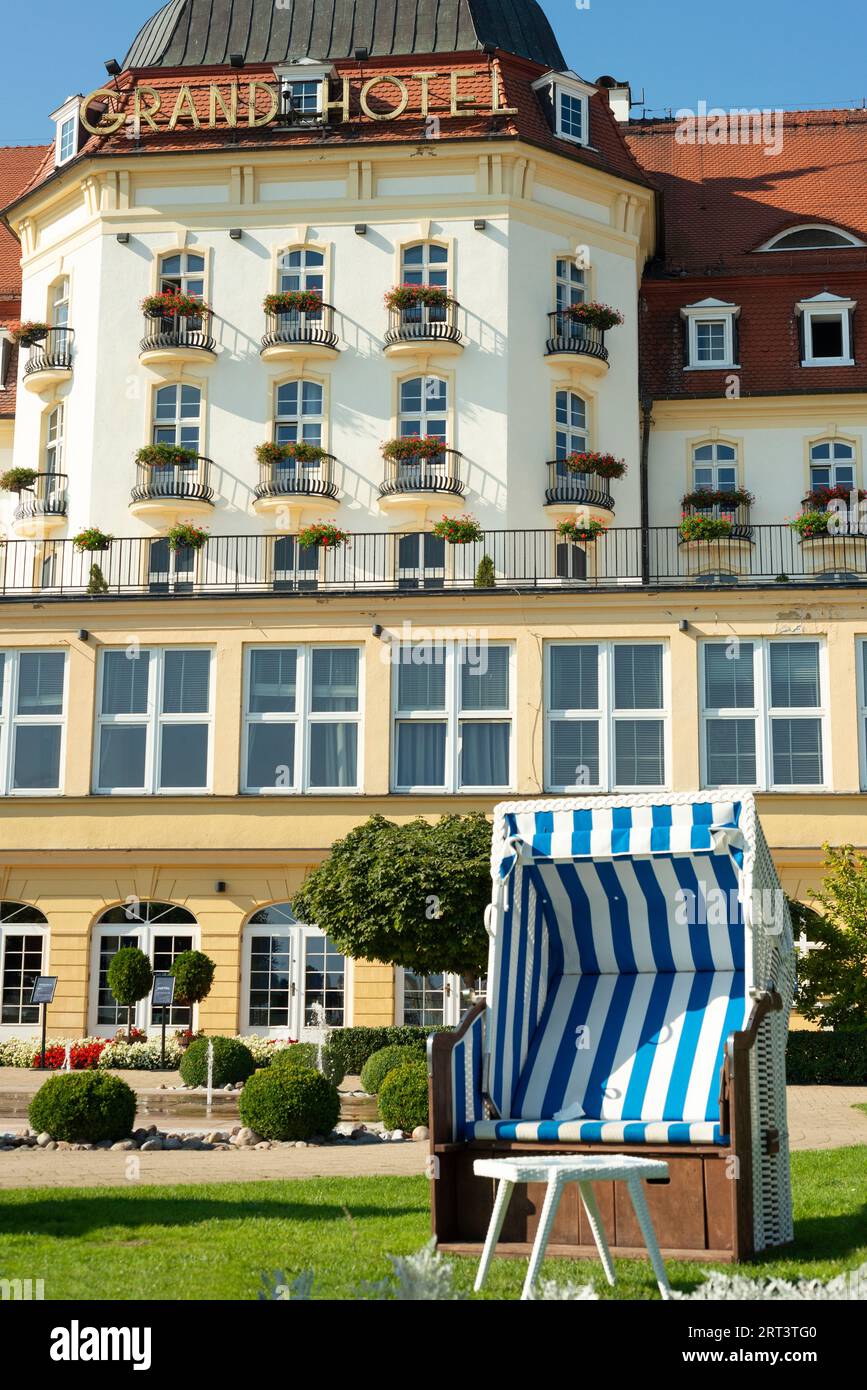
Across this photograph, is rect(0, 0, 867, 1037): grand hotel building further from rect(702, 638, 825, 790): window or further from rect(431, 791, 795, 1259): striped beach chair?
rect(431, 791, 795, 1259): striped beach chair

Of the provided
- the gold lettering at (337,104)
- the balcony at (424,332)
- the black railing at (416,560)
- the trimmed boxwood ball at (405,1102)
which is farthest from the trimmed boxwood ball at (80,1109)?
the gold lettering at (337,104)

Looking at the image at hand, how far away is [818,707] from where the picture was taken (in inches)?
1001

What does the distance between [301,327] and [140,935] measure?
41.8ft

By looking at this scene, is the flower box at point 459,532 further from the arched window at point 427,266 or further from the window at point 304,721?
the arched window at point 427,266

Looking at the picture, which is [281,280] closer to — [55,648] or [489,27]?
[489,27]

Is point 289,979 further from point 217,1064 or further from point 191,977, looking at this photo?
point 217,1064

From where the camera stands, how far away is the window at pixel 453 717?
25.8m

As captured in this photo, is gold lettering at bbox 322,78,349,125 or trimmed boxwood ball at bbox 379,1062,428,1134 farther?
gold lettering at bbox 322,78,349,125

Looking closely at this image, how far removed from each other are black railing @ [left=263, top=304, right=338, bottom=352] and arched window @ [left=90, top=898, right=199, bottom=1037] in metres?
11.9

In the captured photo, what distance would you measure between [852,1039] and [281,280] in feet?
65.4

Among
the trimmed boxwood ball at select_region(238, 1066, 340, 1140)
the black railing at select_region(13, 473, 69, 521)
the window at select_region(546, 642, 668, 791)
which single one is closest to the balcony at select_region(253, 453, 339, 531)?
the black railing at select_region(13, 473, 69, 521)

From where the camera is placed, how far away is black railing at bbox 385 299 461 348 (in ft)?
104

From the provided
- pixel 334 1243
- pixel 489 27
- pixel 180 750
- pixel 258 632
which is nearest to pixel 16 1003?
pixel 180 750

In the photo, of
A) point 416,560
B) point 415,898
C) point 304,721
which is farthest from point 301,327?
point 415,898
